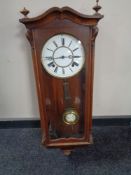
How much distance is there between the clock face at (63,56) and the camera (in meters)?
1.02

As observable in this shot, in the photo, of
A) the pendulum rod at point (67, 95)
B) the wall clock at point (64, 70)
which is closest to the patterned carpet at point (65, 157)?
the wall clock at point (64, 70)

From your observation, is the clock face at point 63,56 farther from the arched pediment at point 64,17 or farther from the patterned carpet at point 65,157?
the patterned carpet at point 65,157

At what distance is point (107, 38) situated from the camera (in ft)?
4.13

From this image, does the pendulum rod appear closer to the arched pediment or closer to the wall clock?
the wall clock

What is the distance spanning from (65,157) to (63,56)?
0.59 m

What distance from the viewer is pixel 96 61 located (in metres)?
1.31

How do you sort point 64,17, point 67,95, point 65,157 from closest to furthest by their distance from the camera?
point 64,17
point 67,95
point 65,157

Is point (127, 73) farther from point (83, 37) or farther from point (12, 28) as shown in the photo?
point (12, 28)

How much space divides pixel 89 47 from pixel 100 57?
296mm

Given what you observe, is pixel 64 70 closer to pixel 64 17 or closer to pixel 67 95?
pixel 67 95

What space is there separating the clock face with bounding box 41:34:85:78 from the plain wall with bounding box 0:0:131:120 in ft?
0.91

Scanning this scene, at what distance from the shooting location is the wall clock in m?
0.98

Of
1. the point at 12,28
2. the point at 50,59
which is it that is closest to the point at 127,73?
the point at 50,59

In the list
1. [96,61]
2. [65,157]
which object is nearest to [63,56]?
[96,61]
